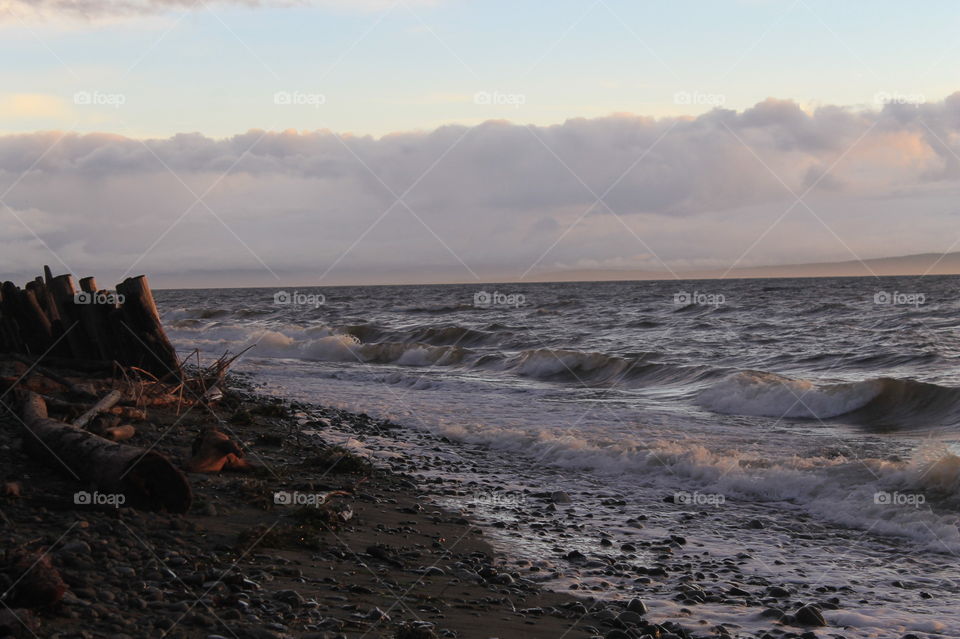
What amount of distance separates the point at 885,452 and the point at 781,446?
1.51 m

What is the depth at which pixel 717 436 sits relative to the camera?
13.1 meters

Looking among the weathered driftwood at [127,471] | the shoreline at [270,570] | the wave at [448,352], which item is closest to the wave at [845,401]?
the wave at [448,352]

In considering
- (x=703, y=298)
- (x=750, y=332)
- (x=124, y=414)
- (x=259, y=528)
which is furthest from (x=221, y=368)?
(x=703, y=298)

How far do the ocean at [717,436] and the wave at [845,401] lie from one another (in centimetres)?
5

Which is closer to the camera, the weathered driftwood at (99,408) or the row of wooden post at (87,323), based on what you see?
the weathered driftwood at (99,408)

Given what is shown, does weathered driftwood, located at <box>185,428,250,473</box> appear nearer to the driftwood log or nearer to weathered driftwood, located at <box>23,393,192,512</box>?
weathered driftwood, located at <box>23,393,192,512</box>

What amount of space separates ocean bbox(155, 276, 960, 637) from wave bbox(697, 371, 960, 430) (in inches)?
1.8

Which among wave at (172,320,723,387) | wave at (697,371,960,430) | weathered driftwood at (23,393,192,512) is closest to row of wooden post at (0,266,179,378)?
wave at (172,320,723,387)

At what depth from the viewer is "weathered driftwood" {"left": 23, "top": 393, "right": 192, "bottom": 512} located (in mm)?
6062

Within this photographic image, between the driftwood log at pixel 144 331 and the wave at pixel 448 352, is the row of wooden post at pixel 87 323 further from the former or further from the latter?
the wave at pixel 448 352

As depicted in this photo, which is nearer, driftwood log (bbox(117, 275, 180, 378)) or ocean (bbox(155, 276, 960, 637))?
ocean (bbox(155, 276, 960, 637))

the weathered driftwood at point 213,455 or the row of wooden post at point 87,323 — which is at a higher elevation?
the row of wooden post at point 87,323

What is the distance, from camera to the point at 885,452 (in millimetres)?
11805

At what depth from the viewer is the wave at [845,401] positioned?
15.3 meters
